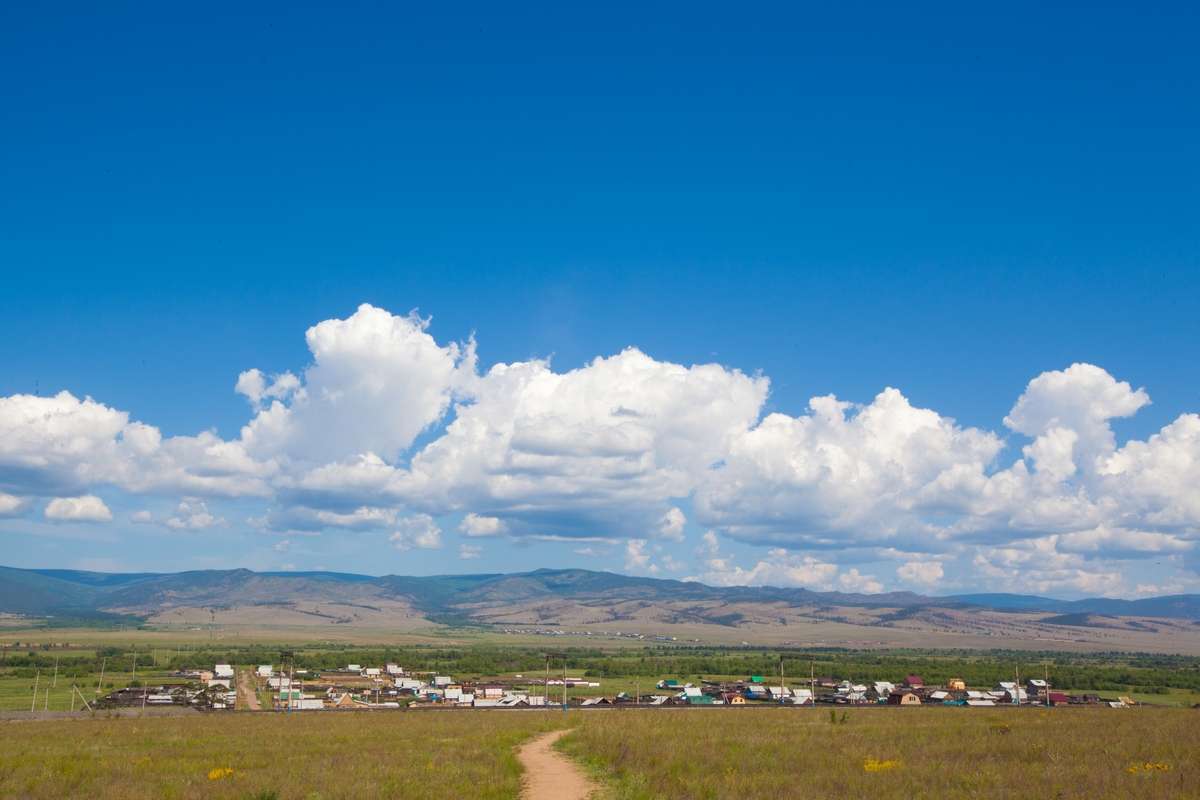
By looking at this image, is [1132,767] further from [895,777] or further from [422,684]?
[422,684]

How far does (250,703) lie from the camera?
75.4 meters

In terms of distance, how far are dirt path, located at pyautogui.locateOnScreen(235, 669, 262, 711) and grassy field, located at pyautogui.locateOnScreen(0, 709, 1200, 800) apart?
2698cm

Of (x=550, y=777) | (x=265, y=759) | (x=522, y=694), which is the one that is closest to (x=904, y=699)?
(x=522, y=694)

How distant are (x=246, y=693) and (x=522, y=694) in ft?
86.1

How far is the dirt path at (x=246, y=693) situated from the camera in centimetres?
7038

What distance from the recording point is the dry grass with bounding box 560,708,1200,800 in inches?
814

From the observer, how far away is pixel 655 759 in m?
26.9

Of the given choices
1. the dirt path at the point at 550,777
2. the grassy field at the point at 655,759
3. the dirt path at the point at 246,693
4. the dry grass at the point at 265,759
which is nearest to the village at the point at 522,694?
the dirt path at the point at 246,693

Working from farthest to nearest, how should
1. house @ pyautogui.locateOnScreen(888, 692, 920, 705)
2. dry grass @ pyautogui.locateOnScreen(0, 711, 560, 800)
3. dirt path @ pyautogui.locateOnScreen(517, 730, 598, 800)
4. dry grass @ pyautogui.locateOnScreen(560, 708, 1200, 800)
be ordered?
house @ pyautogui.locateOnScreen(888, 692, 920, 705) < dry grass @ pyautogui.locateOnScreen(0, 711, 560, 800) < dirt path @ pyautogui.locateOnScreen(517, 730, 598, 800) < dry grass @ pyautogui.locateOnScreen(560, 708, 1200, 800)

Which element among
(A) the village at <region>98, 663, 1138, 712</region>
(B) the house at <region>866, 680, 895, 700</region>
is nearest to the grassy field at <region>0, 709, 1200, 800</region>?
(A) the village at <region>98, 663, 1138, 712</region>

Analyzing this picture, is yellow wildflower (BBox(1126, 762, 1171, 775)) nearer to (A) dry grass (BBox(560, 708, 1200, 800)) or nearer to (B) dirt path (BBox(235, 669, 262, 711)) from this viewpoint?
(A) dry grass (BBox(560, 708, 1200, 800))

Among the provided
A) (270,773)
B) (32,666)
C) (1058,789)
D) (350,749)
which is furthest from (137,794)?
(32,666)

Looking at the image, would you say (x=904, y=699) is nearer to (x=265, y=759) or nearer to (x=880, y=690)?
(x=880, y=690)

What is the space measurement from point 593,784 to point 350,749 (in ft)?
38.5
